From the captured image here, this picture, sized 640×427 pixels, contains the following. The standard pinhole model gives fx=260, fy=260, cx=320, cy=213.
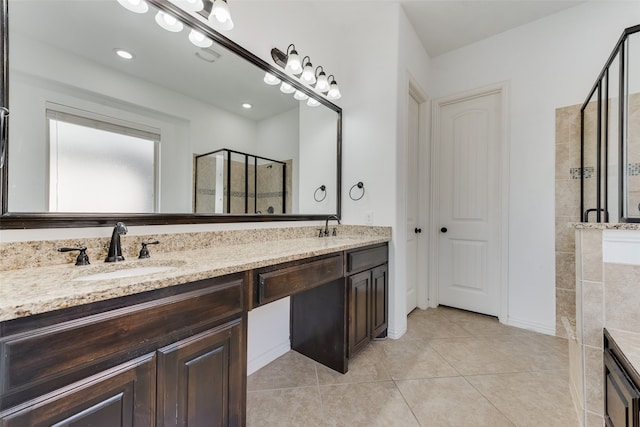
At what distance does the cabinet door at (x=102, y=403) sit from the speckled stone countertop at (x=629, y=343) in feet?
5.12

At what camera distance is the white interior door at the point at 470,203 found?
2.59 m

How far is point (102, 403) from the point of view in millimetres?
690

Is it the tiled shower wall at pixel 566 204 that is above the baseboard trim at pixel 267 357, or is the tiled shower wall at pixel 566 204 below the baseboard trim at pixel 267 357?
above

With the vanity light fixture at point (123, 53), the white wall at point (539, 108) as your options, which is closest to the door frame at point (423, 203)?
the white wall at point (539, 108)

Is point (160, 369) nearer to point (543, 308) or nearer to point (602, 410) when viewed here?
point (602, 410)

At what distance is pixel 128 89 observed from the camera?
121 centimetres

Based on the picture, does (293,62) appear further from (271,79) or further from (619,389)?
(619,389)

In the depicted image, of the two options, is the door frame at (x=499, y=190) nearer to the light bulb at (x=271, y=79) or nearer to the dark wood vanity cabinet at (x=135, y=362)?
the light bulb at (x=271, y=79)

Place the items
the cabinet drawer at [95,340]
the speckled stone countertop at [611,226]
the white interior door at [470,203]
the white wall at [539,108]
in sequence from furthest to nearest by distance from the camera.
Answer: the white interior door at [470,203] < the white wall at [539,108] < the speckled stone countertop at [611,226] < the cabinet drawer at [95,340]

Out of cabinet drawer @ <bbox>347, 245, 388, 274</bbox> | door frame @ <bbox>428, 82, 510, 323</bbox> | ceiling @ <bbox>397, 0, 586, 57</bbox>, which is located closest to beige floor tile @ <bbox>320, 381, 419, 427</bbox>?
cabinet drawer @ <bbox>347, 245, 388, 274</bbox>

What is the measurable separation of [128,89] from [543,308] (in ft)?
11.0

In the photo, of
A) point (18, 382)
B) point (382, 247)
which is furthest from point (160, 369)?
point (382, 247)

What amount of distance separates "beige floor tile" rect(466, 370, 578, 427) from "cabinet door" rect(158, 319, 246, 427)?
1.38 meters

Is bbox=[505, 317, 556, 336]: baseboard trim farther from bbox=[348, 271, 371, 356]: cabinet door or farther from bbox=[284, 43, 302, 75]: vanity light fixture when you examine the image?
bbox=[284, 43, 302, 75]: vanity light fixture
